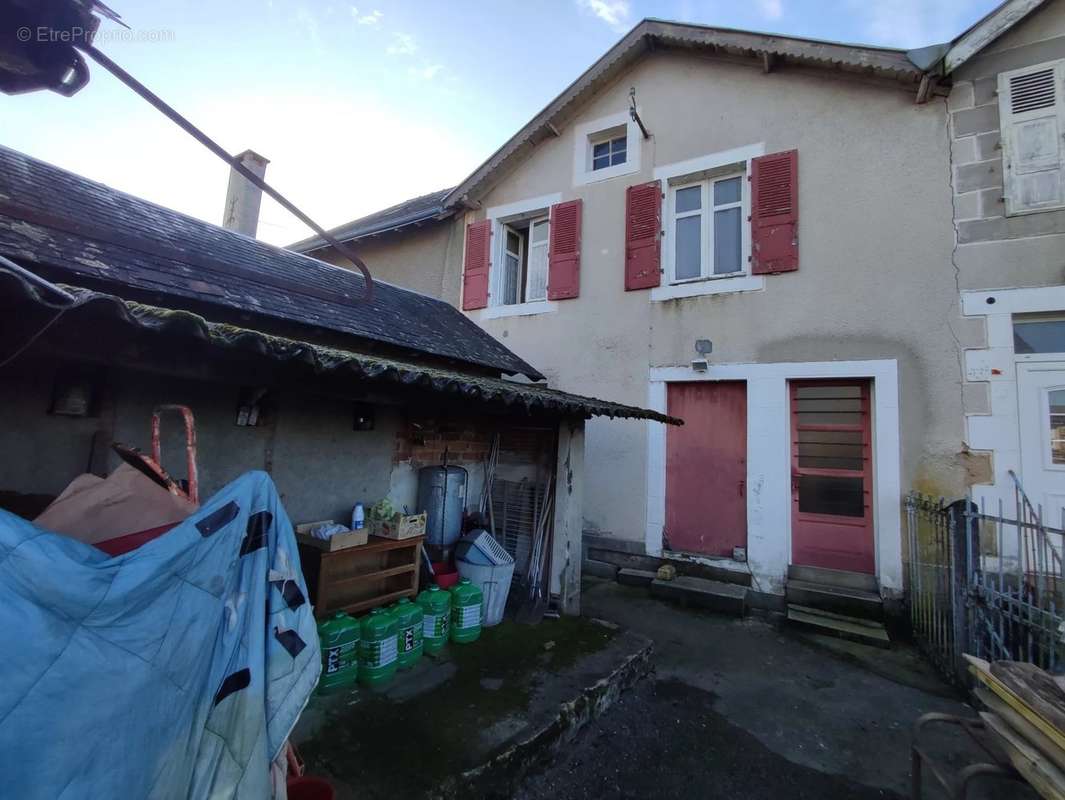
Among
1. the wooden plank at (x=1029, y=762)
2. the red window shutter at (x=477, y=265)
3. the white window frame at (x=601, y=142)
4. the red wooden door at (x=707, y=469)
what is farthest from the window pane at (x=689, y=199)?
the wooden plank at (x=1029, y=762)

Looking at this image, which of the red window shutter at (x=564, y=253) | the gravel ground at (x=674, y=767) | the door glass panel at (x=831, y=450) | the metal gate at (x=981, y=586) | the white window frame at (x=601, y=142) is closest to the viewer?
the gravel ground at (x=674, y=767)

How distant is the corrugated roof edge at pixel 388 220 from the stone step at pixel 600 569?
291 inches

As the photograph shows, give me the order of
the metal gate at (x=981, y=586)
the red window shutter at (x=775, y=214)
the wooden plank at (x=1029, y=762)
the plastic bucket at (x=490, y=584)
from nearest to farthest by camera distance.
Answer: the wooden plank at (x=1029, y=762)
the metal gate at (x=981, y=586)
the plastic bucket at (x=490, y=584)
the red window shutter at (x=775, y=214)

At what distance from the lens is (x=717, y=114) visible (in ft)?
25.6

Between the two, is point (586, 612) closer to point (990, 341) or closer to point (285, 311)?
point (285, 311)

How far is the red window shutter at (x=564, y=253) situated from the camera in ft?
28.5

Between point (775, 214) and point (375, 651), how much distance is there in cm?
747

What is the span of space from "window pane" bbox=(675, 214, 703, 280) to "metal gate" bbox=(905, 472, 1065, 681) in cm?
433

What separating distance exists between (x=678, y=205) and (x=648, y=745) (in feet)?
24.8

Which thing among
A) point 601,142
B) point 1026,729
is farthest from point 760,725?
point 601,142

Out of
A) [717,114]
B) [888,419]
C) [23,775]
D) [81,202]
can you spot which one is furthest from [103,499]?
[717,114]

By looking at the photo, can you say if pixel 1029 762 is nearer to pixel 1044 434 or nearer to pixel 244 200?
pixel 1044 434

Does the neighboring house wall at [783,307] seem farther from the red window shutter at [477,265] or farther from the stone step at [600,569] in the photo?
the red window shutter at [477,265]

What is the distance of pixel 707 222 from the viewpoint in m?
7.84
